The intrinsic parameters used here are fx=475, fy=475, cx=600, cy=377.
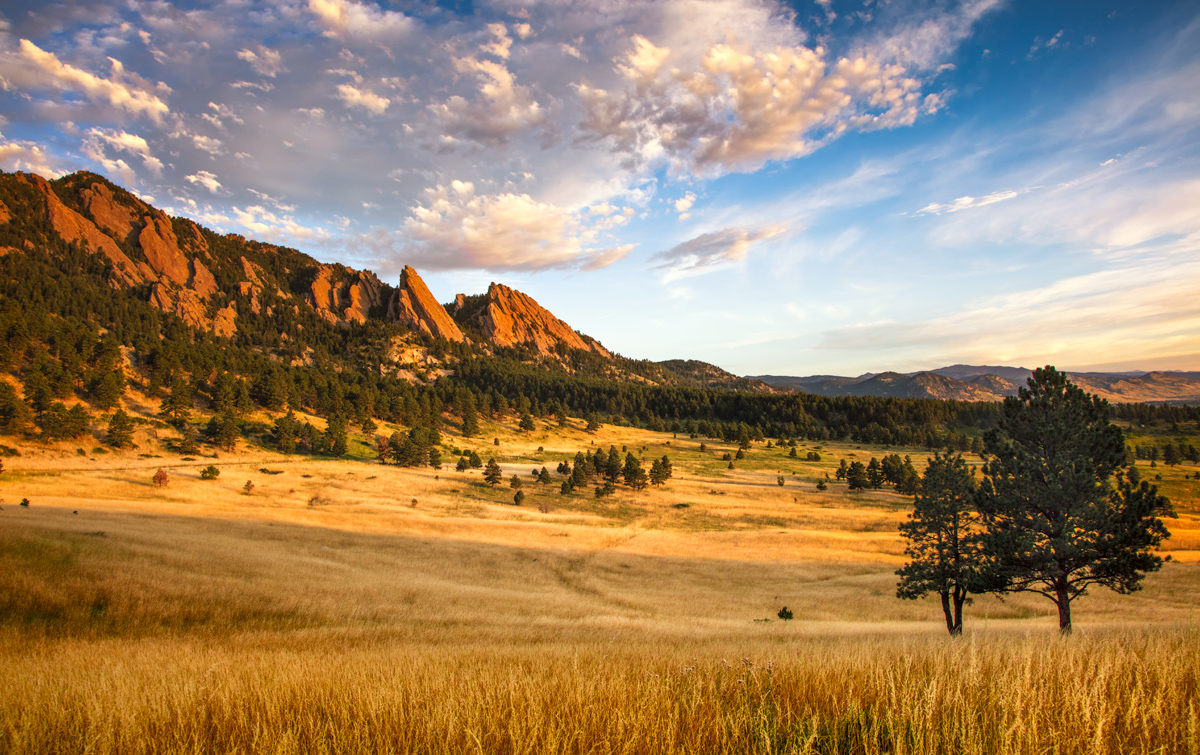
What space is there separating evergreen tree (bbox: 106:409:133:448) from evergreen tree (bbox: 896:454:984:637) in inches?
3472

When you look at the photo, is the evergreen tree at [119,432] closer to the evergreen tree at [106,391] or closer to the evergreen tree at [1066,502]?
the evergreen tree at [106,391]

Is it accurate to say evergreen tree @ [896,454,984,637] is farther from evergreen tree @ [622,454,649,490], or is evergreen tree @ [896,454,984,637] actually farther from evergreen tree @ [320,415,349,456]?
evergreen tree @ [320,415,349,456]

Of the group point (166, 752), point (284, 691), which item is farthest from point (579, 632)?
point (166, 752)

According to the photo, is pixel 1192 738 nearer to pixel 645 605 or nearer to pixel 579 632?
pixel 579 632

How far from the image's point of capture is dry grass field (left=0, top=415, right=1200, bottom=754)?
138 inches

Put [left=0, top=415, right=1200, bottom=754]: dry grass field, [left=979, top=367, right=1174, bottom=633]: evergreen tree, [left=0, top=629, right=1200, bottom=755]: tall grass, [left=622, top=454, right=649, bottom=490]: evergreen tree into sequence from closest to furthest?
[left=0, top=629, right=1200, bottom=755]: tall grass
[left=0, top=415, right=1200, bottom=754]: dry grass field
[left=979, top=367, right=1174, bottom=633]: evergreen tree
[left=622, top=454, right=649, bottom=490]: evergreen tree

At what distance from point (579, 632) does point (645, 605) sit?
34.5ft

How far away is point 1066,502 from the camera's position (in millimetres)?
17344

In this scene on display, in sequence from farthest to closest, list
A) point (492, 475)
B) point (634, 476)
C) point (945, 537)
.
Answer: point (634, 476)
point (492, 475)
point (945, 537)

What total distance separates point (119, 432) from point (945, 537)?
9017 centimetres

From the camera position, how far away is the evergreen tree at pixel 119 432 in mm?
63094

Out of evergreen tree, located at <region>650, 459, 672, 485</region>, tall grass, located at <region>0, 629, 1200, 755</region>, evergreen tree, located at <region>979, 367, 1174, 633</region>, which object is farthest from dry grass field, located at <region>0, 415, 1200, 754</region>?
evergreen tree, located at <region>650, 459, 672, 485</region>

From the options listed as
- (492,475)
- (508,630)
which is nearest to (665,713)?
(508,630)

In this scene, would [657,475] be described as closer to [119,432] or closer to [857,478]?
[857,478]
